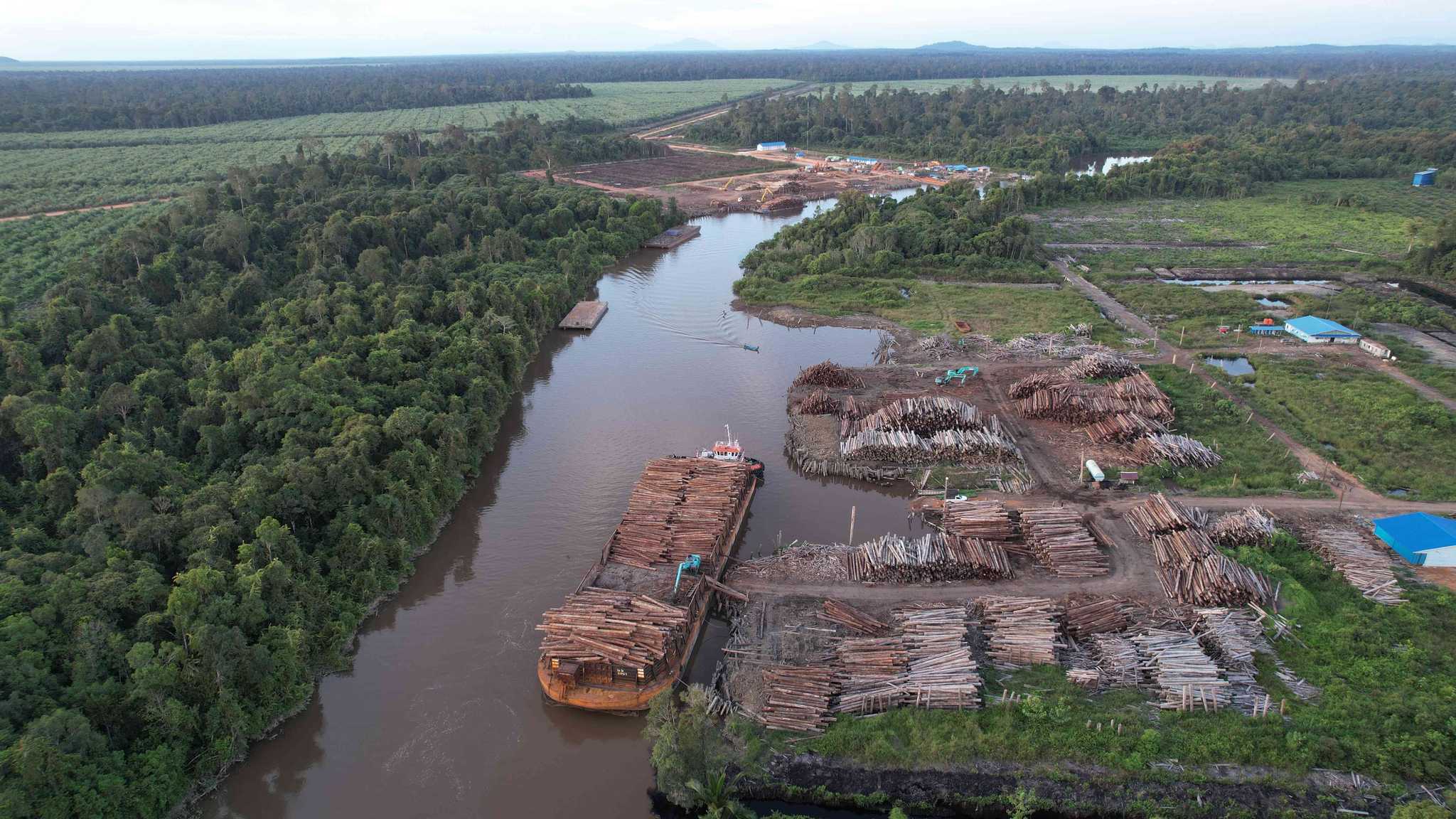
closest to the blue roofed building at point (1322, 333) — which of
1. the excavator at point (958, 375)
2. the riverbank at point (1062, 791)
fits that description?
the excavator at point (958, 375)

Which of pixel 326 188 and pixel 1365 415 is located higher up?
pixel 326 188

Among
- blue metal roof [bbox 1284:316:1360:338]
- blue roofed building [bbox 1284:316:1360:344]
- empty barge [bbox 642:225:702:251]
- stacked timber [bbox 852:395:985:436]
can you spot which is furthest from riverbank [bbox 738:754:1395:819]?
empty barge [bbox 642:225:702:251]

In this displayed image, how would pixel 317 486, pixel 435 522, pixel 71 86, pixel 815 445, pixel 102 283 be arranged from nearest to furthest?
1. pixel 317 486
2. pixel 435 522
3. pixel 815 445
4. pixel 102 283
5. pixel 71 86

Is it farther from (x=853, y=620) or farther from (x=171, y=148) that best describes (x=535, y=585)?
(x=171, y=148)

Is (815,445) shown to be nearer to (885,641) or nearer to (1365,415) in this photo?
(885,641)

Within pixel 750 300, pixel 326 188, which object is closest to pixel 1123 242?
pixel 750 300

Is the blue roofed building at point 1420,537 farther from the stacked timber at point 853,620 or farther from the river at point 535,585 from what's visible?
the stacked timber at point 853,620
